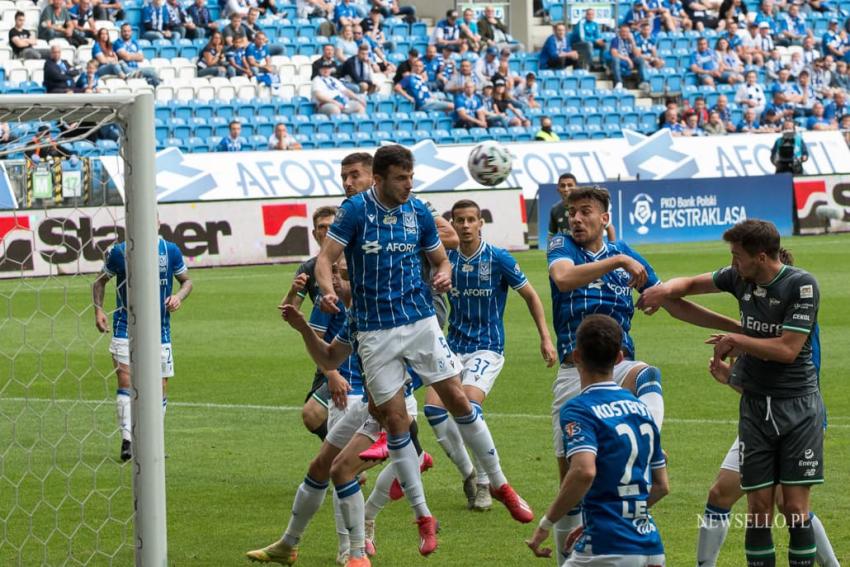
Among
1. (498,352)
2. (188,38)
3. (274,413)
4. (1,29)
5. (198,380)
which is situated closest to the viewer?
(498,352)

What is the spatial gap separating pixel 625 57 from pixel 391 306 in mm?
29245

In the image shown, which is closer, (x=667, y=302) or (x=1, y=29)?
(x=667, y=302)

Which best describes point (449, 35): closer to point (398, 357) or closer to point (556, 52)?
point (556, 52)

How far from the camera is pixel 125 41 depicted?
90.7ft

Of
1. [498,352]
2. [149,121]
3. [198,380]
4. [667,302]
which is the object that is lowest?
[198,380]

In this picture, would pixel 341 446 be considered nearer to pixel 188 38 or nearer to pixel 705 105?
pixel 188 38

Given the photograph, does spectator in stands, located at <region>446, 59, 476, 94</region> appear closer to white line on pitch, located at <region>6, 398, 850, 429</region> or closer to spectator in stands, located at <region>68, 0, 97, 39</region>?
spectator in stands, located at <region>68, 0, 97, 39</region>

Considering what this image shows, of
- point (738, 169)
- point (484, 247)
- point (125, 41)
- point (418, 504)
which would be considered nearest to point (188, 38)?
point (125, 41)

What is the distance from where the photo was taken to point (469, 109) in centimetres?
3161

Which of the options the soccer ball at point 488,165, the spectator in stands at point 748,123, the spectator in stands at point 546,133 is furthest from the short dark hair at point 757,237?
the spectator in stands at point 748,123

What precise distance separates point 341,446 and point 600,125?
26074mm

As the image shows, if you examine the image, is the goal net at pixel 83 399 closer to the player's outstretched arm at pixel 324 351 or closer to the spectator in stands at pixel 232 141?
the player's outstretched arm at pixel 324 351

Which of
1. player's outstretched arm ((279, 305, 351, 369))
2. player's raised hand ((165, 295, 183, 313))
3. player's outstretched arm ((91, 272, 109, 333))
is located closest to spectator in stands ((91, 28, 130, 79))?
player's outstretched arm ((91, 272, 109, 333))

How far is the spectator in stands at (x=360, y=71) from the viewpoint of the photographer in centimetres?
3045
